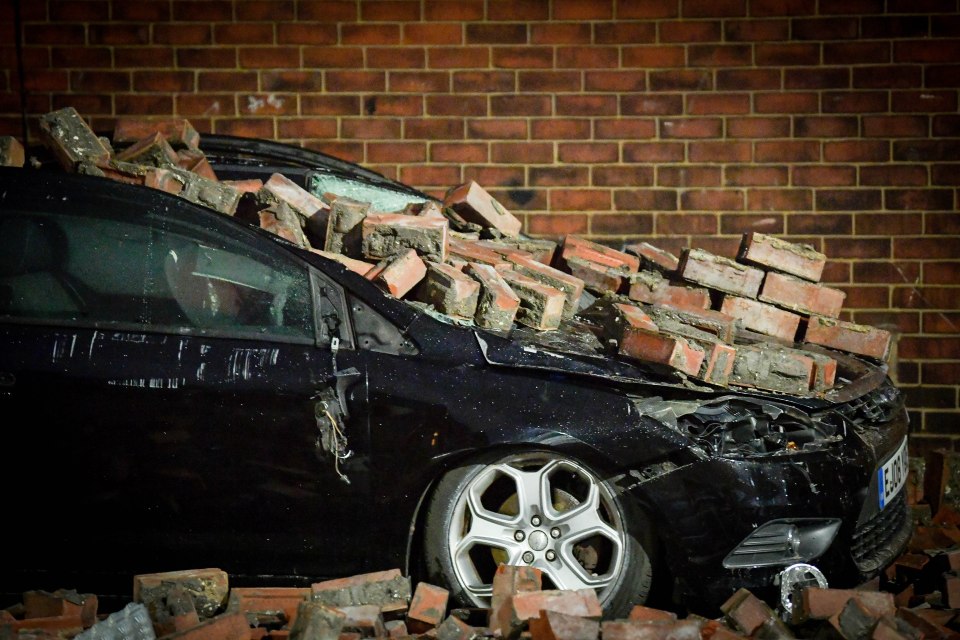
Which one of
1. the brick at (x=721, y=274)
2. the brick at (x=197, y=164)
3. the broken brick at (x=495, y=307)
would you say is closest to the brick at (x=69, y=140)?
the brick at (x=197, y=164)

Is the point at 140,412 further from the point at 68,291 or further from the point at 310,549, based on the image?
the point at 310,549

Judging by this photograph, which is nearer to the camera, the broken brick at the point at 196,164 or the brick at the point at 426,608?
the brick at the point at 426,608

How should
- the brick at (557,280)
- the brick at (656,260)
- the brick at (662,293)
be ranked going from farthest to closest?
the brick at (656,260), the brick at (662,293), the brick at (557,280)

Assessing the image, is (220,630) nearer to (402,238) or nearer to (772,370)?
(402,238)

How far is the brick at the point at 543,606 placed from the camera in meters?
3.64

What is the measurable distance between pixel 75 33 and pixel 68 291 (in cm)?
339

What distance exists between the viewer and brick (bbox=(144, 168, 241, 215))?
4.67 meters

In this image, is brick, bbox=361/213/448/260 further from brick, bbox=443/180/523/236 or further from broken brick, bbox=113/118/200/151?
broken brick, bbox=113/118/200/151

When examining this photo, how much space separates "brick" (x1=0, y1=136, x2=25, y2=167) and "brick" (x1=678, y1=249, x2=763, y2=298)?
10.2 feet

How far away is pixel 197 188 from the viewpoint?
15.4ft

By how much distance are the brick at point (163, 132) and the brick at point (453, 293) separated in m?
1.94

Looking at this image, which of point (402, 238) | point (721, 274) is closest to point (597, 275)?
point (721, 274)

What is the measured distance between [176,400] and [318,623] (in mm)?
961

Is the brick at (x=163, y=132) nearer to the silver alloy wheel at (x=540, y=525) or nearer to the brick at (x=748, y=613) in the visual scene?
the silver alloy wheel at (x=540, y=525)
